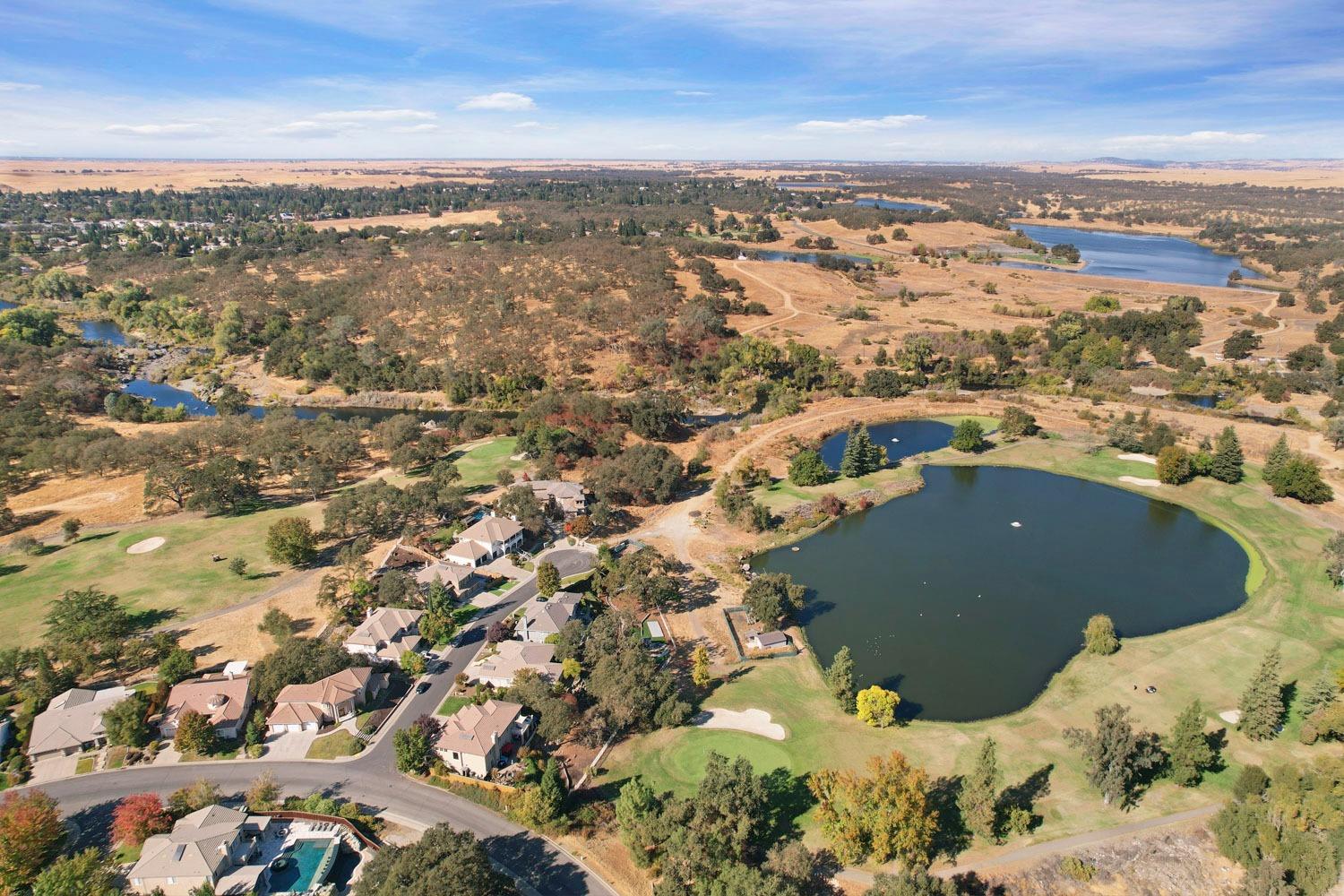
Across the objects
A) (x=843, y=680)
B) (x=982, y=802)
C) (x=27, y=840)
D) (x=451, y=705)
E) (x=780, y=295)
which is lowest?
(x=451, y=705)

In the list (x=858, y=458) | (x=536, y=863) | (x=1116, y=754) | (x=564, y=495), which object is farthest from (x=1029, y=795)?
(x=564, y=495)

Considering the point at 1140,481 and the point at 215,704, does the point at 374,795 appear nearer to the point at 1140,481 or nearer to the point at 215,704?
the point at 215,704

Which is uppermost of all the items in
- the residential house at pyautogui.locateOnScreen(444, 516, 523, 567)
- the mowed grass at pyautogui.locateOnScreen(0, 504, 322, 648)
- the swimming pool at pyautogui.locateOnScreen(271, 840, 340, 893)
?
the residential house at pyautogui.locateOnScreen(444, 516, 523, 567)

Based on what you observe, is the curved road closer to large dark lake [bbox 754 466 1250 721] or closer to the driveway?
the driveway

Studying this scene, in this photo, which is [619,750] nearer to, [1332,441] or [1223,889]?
[1223,889]

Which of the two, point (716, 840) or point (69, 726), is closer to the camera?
point (716, 840)

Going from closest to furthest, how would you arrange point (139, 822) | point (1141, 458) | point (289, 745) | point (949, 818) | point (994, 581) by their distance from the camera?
point (139, 822)
point (949, 818)
point (289, 745)
point (994, 581)
point (1141, 458)

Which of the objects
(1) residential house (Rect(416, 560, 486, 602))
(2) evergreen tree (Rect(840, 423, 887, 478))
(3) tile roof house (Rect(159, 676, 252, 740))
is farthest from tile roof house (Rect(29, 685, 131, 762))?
(2) evergreen tree (Rect(840, 423, 887, 478))
